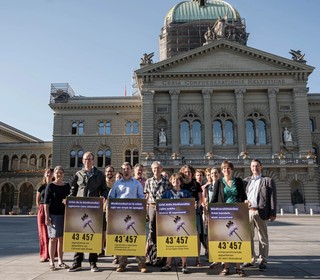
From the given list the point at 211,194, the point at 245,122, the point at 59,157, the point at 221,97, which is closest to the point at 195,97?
the point at 221,97

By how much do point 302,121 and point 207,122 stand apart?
485 inches

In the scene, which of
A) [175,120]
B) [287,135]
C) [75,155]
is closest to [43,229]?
[175,120]

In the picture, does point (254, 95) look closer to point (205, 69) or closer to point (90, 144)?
point (205, 69)

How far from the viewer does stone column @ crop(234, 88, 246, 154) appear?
4456cm

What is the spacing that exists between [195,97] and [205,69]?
3.96 meters

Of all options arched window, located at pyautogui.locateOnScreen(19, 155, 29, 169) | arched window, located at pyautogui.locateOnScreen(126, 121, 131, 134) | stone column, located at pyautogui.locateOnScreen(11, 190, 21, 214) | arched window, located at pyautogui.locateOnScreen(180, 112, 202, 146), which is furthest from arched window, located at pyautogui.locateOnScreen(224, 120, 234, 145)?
stone column, located at pyautogui.locateOnScreen(11, 190, 21, 214)

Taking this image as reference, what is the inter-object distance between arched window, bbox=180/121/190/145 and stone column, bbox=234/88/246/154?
6646 mm

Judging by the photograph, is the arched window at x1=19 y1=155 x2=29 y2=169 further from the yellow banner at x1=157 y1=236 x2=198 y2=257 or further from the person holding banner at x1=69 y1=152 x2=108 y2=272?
the yellow banner at x1=157 y1=236 x2=198 y2=257

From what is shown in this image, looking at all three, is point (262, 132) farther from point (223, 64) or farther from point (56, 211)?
point (56, 211)

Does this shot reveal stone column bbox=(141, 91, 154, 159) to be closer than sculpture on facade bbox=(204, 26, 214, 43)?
Yes

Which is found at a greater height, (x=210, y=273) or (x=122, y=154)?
(x=122, y=154)

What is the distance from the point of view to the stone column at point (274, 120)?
4453 centimetres

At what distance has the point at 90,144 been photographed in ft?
168

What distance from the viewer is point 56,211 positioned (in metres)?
9.10
